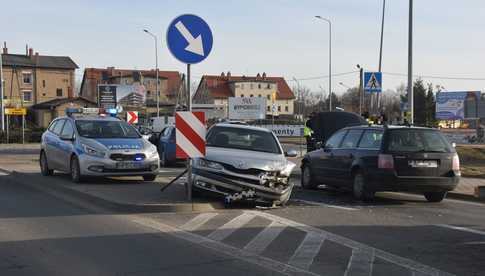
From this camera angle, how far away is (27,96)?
91.9 metres

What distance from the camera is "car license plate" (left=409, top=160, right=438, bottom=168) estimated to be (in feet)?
41.4

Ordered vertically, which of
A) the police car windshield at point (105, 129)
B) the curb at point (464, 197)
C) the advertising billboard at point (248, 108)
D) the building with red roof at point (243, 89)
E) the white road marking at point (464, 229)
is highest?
the building with red roof at point (243, 89)

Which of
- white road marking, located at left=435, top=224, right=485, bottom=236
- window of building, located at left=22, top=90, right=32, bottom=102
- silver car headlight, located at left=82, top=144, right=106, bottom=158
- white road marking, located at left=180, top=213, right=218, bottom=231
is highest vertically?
window of building, located at left=22, top=90, right=32, bottom=102

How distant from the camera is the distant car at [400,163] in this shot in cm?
1259

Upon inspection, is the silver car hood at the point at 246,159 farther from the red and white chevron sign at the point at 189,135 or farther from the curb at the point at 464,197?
the curb at the point at 464,197

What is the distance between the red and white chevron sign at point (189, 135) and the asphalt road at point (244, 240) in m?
1.16

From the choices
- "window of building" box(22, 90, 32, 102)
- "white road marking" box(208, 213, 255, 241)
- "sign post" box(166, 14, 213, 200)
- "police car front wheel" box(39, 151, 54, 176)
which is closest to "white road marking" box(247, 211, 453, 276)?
"white road marking" box(208, 213, 255, 241)

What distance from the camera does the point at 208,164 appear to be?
11.5 meters

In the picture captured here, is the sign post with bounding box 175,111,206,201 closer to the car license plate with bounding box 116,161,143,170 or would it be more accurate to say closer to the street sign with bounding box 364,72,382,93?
the car license plate with bounding box 116,161,143,170

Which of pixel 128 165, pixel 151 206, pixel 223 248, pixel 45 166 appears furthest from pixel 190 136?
pixel 45 166

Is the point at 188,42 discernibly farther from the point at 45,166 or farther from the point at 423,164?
the point at 45,166

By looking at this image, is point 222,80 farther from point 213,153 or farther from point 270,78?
point 213,153

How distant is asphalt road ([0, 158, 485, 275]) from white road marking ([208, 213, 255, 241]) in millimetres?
15

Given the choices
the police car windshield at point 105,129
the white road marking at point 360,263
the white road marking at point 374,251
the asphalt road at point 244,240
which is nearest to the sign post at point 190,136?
the asphalt road at point 244,240
